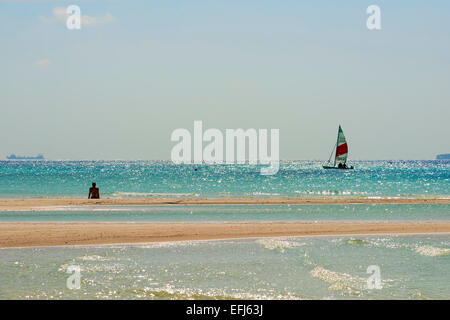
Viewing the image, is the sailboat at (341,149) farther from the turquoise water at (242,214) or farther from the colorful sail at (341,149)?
the turquoise water at (242,214)

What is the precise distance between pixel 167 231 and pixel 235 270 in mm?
11052

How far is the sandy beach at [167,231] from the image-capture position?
2820 cm

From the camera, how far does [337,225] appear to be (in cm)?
3503

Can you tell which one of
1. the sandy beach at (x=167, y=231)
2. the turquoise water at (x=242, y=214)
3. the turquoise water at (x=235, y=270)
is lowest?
the turquoise water at (x=242, y=214)

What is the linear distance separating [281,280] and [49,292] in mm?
6767

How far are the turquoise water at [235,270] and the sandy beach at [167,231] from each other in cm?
201

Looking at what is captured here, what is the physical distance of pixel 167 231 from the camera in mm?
31156

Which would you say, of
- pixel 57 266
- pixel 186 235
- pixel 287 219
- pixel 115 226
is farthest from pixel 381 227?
pixel 57 266

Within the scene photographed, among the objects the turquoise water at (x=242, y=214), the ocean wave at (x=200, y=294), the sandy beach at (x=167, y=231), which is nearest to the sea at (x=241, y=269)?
the ocean wave at (x=200, y=294)

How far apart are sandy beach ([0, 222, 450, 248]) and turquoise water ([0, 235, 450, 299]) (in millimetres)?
2006

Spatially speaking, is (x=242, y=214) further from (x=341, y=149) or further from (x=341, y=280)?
(x=341, y=149)

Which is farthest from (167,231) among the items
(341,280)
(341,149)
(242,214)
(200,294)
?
(341,149)

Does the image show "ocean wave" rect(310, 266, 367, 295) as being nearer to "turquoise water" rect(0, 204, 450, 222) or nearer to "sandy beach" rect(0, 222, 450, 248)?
"sandy beach" rect(0, 222, 450, 248)
